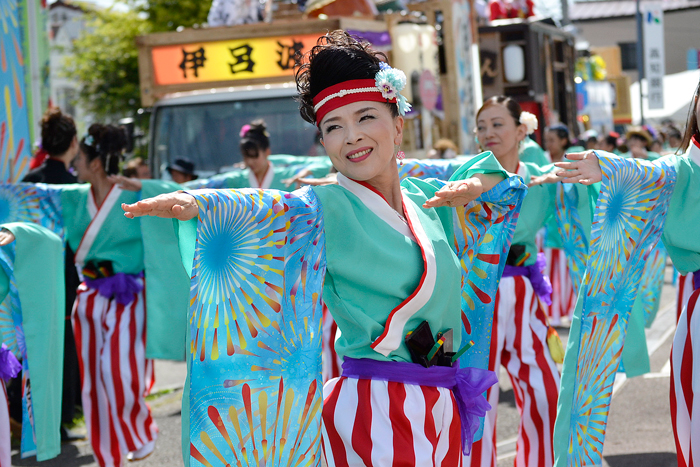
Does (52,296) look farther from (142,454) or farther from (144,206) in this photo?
(144,206)

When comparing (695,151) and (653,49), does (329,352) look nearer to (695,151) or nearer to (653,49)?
(695,151)

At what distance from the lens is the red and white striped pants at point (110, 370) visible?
15.0 ft

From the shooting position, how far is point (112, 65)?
22.1m

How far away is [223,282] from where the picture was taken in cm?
214

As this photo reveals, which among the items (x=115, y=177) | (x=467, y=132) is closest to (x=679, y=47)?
(x=467, y=132)

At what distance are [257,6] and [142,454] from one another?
499cm

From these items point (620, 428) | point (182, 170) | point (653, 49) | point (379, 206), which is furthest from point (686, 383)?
point (653, 49)

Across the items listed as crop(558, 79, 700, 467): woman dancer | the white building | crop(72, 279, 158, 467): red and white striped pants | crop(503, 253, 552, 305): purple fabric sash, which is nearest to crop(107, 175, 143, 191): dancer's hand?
crop(72, 279, 158, 467): red and white striped pants

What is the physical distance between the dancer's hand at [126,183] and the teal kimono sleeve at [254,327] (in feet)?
7.70

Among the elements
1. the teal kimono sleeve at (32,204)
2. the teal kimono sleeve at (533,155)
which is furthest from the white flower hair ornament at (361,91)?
the teal kimono sleeve at (533,155)

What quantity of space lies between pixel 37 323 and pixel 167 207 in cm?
190

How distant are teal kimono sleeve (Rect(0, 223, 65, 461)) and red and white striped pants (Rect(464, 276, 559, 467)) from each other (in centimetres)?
188

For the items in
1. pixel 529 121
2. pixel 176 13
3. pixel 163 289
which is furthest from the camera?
pixel 176 13

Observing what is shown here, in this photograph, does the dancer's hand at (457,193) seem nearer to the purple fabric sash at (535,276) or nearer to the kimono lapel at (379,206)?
the kimono lapel at (379,206)
